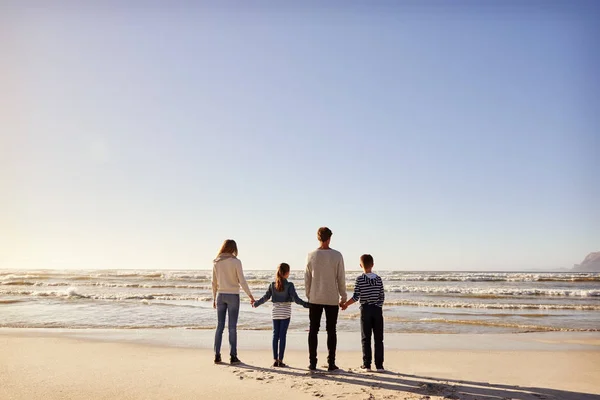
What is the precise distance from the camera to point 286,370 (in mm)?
6121

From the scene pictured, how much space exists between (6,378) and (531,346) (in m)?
9.51

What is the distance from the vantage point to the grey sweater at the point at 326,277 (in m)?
5.92

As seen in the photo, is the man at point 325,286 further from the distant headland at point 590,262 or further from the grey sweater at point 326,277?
the distant headland at point 590,262

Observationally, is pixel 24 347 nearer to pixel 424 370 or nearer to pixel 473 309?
pixel 424 370

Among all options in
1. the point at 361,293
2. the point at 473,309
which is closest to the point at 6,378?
the point at 361,293

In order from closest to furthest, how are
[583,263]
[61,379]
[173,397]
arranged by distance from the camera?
[173,397], [61,379], [583,263]

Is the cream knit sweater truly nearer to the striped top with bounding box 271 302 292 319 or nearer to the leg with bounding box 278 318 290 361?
the striped top with bounding box 271 302 292 319

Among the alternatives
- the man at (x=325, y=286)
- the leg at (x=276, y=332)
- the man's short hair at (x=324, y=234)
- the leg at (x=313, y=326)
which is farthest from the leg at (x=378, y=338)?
the leg at (x=276, y=332)

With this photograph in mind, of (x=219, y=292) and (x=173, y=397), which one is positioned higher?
(x=219, y=292)

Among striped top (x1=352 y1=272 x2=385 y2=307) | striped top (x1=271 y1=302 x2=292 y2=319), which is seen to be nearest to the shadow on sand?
striped top (x1=271 y1=302 x2=292 y2=319)

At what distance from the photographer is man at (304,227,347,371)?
5.92 metres

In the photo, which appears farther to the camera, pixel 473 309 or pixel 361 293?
pixel 473 309

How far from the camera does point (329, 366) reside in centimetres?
601

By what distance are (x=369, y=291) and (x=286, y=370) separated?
171 cm
